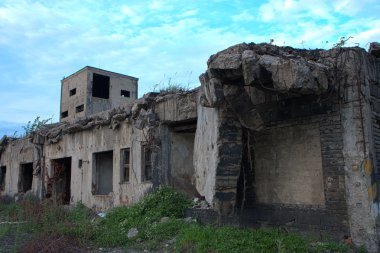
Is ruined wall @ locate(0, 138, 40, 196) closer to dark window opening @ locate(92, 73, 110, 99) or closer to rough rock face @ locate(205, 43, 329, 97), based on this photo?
dark window opening @ locate(92, 73, 110, 99)

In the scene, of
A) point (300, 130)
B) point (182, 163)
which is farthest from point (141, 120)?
point (300, 130)

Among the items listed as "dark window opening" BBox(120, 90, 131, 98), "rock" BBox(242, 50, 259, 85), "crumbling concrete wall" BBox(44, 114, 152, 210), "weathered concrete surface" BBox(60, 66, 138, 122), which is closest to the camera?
"rock" BBox(242, 50, 259, 85)

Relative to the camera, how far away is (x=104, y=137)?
39.5 ft

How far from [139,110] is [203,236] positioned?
182 inches

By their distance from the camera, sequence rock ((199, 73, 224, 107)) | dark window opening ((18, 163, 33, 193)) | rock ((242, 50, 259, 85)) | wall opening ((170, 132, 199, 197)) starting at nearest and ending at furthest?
1. rock ((242, 50, 259, 85))
2. rock ((199, 73, 224, 107))
3. wall opening ((170, 132, 199, 197))
4. dark window opening ((18, 163, 33, 193))

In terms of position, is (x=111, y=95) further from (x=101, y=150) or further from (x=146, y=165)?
(x=146, y=165)

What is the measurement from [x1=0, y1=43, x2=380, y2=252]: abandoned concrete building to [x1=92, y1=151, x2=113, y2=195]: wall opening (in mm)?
2786

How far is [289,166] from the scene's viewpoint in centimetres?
727

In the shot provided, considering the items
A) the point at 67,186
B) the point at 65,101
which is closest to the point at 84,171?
the point at 67,186

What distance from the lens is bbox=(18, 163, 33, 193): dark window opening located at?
18094 mm

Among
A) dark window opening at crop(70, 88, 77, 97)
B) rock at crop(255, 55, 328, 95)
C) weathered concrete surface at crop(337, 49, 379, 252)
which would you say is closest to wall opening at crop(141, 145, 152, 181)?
rock at crop(255, 55, 328, 95)

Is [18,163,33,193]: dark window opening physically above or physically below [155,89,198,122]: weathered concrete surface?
below

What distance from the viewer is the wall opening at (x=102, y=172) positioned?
12.6m

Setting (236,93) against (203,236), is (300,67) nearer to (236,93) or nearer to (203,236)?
(236,93)
